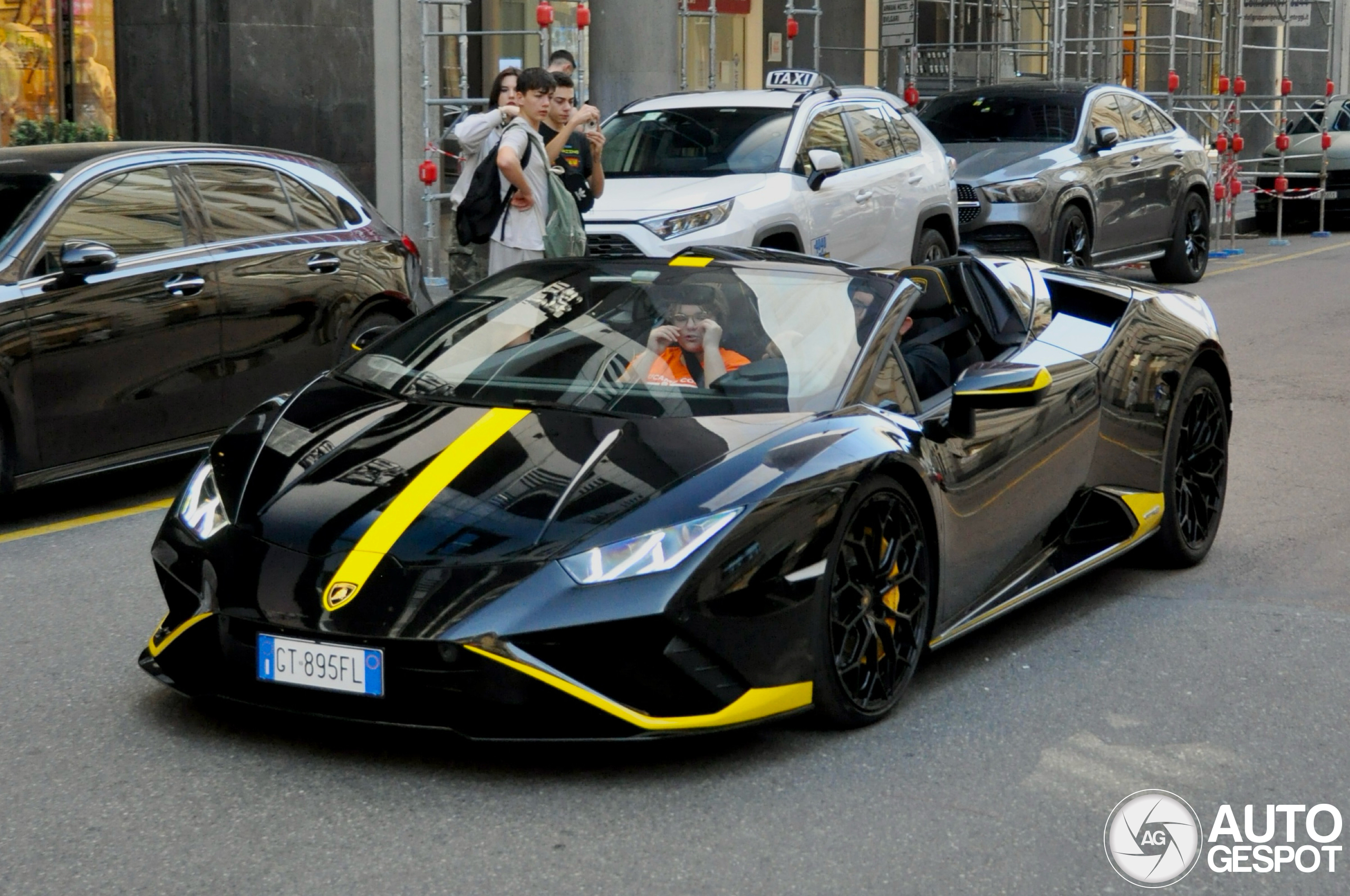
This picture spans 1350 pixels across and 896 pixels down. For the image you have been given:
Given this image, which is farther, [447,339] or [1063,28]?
[1063,28]

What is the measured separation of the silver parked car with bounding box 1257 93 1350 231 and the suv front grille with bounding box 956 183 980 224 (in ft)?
31.8

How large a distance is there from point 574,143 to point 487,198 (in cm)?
142

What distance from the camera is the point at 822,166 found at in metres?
12.4

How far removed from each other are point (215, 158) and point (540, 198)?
1761mm

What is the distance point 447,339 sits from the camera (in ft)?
18.7

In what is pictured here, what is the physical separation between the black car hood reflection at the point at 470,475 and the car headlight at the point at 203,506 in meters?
0.09

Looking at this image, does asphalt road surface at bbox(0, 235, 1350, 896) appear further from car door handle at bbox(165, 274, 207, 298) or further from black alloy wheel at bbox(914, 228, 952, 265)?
black alloy wheel at bbox(914, 228, 952, 265)

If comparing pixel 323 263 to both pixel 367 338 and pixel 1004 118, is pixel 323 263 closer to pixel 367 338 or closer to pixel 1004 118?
pixel 367 338

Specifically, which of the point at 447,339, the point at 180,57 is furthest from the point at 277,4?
the point at 447,339

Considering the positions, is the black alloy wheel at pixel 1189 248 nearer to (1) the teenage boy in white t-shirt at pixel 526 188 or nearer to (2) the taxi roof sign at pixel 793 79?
(2) the taxi roof sign at pixel 793 79

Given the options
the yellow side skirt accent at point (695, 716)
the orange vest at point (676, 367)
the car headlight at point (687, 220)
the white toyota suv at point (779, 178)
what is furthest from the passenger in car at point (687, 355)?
the car headlight at point (687, 220)

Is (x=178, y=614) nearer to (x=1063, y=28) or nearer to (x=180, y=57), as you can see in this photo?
(x=180, y=57)

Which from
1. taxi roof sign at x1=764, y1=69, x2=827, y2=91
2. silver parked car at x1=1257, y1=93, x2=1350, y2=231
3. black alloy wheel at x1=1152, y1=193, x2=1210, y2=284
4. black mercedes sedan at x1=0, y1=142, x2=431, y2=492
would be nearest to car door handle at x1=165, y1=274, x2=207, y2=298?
black mercedes sedan at x1=0, y1=142, x2=431, y2=492

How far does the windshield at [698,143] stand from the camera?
12578 millimetres
